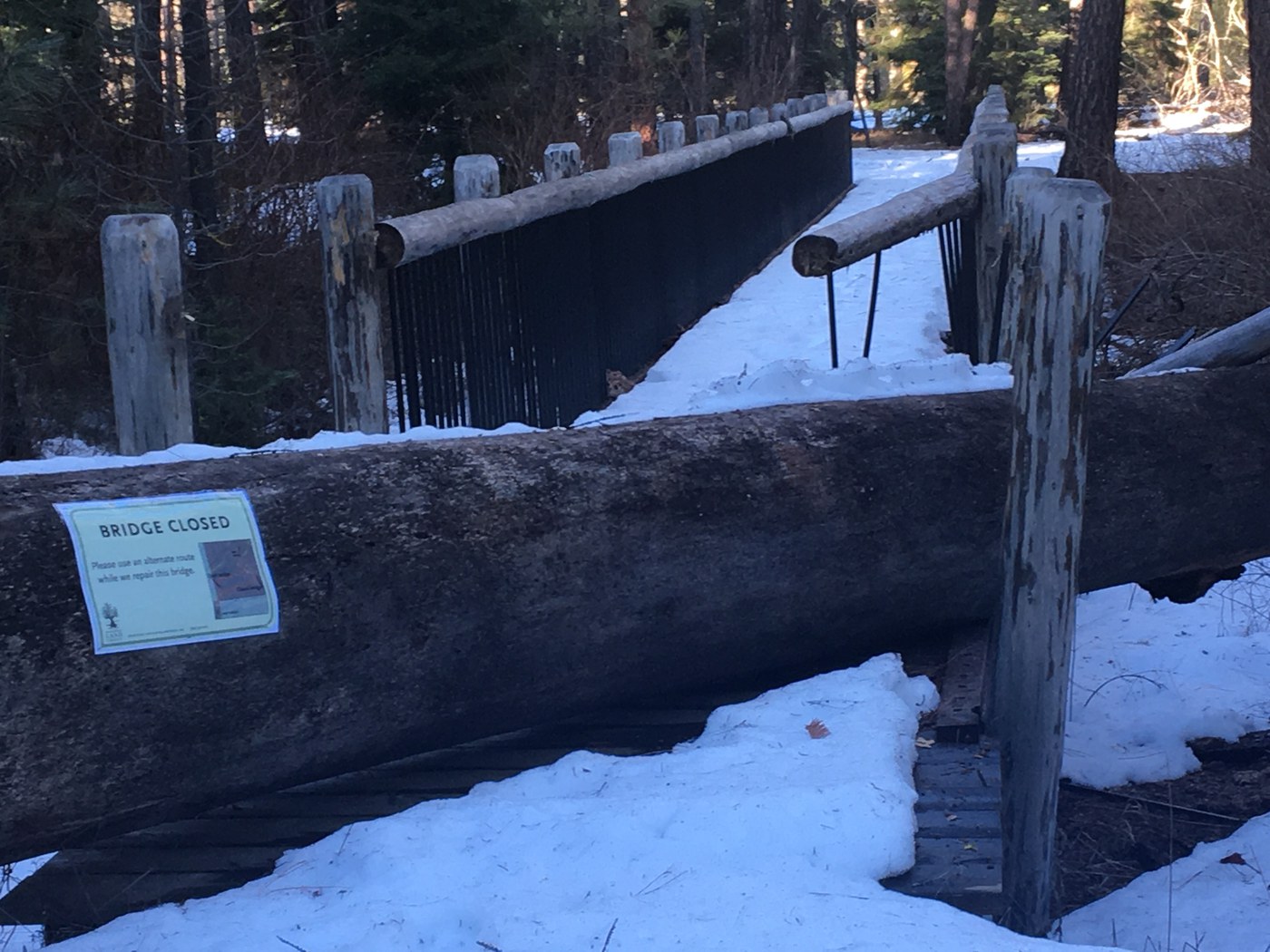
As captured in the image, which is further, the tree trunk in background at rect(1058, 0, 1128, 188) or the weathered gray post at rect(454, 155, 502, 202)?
the tree trunk in background at rect(1058, 0, 1128, 188)

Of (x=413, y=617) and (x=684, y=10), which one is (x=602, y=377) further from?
(x=684, y=10)

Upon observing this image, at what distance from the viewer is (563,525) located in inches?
128

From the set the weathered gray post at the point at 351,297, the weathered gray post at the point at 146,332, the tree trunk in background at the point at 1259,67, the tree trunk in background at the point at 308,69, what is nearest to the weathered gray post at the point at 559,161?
the weathered gray post at the point at 351,297

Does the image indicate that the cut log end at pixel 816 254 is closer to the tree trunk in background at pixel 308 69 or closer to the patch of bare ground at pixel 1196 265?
the patch of bare ground at pixel 1196 265

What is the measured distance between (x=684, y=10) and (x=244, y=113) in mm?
19001

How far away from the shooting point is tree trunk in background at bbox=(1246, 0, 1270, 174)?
9.53 metres

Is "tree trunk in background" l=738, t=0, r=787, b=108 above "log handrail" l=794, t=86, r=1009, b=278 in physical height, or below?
above

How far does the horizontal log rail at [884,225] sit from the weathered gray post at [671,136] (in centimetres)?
432

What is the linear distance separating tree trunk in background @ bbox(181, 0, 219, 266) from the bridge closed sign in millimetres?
6599

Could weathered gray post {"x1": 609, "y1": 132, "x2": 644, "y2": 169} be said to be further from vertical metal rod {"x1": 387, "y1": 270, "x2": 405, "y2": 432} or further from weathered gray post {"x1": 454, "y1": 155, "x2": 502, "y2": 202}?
vertical metal rod {"x1": 387, "y1": 270, "x2": 405, "y2": 432}

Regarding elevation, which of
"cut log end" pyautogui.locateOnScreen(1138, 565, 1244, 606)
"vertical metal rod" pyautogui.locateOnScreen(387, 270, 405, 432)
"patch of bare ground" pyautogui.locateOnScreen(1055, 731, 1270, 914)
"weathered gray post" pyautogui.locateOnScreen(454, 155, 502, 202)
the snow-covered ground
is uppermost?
"weathered gray post" pyautogui.locateOnScreen(454, 155, 502, 202)

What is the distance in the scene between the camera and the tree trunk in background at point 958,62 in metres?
28.5

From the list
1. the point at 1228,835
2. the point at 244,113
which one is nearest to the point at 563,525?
the point at 1228,835

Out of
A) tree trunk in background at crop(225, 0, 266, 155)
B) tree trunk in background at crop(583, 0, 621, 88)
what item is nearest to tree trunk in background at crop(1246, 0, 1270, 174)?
tree trunk in background at crop(225, 0, 266, 155)
